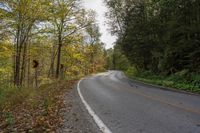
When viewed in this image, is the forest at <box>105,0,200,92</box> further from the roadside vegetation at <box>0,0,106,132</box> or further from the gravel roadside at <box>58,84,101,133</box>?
the gravel roadside at <box>58,84,101,133</box>

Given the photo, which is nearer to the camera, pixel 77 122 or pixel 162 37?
pixel 77 122

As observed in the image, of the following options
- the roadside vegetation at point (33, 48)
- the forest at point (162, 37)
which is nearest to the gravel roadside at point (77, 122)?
the roadside vegetation at point (33, 48)

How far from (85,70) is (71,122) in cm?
5731

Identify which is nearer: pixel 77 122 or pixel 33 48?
pixel 77 122

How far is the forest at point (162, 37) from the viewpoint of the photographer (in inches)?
834

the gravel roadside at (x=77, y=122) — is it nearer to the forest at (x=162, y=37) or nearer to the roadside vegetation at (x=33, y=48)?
the roadside vegetation at (x=33, y=48)

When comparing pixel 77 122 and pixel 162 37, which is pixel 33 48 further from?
pixel 77 122

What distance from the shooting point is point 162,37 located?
27.2m

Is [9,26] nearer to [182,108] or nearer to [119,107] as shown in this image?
[119,107]

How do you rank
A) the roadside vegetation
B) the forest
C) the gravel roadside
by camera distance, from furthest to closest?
the forest, the roadside vegetation, the gravel roadside

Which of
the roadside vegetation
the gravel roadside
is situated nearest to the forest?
the roadside vegetation

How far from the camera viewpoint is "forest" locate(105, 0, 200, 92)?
21172mm

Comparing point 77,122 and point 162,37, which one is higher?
point 162,37

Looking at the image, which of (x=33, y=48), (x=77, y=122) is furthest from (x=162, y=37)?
(x=77, y=122)
